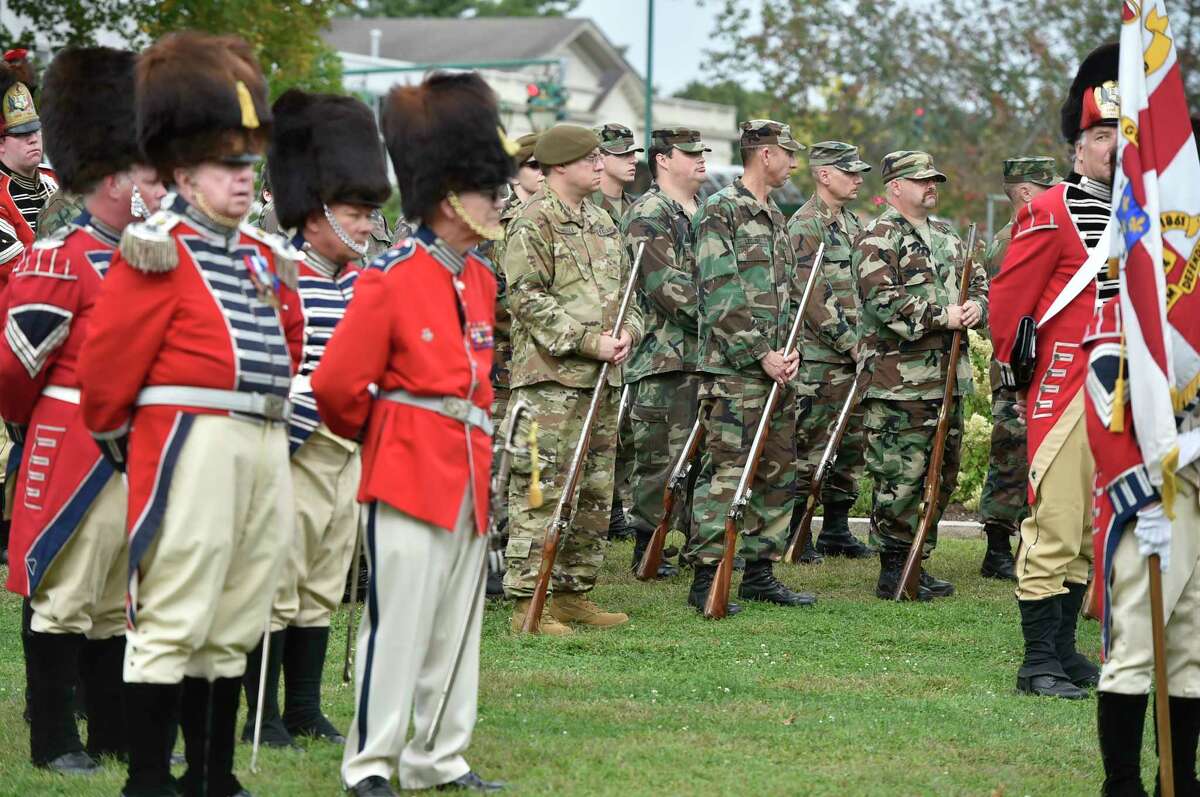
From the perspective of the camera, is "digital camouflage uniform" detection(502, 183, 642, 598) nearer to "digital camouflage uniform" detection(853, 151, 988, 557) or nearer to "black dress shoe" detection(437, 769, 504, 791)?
"digital camouflage uniform" detection(853, 151, 988, 557)

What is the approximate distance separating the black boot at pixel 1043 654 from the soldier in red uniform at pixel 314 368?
2.86m

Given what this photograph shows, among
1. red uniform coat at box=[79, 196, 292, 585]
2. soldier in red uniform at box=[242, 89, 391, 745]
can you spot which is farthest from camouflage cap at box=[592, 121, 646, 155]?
red uniform coat at box=[79, 196, 292, 585]

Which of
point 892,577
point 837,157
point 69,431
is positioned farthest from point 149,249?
point 837,157

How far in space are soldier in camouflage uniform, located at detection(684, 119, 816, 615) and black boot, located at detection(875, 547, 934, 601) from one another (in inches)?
20.4

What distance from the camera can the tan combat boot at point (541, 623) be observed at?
28.6 feet

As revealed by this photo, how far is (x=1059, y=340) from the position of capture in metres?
7.32

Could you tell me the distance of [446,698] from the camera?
566cm

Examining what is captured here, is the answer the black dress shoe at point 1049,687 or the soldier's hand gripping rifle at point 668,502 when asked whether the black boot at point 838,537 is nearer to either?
the soldier's hand gripping rifle at point 668,502

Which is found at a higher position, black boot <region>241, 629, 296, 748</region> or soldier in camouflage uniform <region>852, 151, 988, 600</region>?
soldier in camouflage uniform <region>852, 151, 988, 600</region>

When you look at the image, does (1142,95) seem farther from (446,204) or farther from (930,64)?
(930,64)

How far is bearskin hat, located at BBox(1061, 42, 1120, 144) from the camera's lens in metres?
7.19

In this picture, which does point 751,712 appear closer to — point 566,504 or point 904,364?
point 566,504

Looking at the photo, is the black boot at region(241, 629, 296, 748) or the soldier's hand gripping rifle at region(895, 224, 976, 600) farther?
the soldier's hand gripping rifle at region(895, 224, 976, 600)

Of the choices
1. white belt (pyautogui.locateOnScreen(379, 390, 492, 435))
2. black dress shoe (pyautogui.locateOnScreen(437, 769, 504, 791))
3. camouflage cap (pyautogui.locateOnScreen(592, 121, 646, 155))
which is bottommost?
black dress shoe (pyautogui.locateOnScreen(437, 769, 504, 791))
